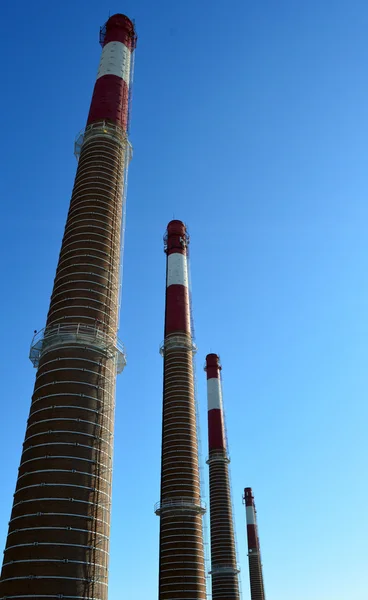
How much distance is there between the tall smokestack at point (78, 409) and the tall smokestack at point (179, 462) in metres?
20.9

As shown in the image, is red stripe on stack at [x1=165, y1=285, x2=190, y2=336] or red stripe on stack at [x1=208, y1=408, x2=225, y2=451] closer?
red stripe on stack at [x1=165, y1=285, x2=190, y2=336]

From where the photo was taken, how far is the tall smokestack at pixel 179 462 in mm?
50000

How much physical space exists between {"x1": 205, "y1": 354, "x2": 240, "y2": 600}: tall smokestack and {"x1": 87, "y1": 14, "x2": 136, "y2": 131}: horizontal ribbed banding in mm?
45084

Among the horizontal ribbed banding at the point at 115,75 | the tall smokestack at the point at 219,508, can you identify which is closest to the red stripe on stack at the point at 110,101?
the horizontal ribbed banding at the point at 115,75

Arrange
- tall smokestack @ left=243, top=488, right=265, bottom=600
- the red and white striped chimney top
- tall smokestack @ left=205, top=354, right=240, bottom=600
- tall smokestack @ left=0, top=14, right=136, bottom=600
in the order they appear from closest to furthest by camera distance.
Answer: tall smokestack @ left=0, top=14, right=136, bottom=600, tall smokestack @ left=205, top=354, right=240, bottom=600, the red and white striped chimney top, tall smokestack @ left=243, top=488, right=265, bottom=600

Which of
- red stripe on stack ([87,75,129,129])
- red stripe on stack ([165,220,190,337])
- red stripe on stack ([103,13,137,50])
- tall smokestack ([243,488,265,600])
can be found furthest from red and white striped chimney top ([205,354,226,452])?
red stripe on stack ([103,13,137,50])

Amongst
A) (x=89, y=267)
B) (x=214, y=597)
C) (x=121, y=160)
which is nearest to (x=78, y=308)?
(x=89, y=267)

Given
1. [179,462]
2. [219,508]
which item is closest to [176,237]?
[179,462]

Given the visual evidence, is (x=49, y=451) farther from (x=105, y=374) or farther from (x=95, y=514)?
(x=105, y=374)

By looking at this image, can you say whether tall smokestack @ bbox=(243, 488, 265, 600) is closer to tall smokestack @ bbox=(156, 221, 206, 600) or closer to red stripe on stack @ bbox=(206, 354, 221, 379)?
red stripe on stack @ bbox=(206, 354, 221, 379)

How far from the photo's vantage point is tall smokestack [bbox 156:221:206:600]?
50000 millimetres

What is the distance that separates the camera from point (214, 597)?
65.3 meters

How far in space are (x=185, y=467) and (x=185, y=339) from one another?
15727 millimetres

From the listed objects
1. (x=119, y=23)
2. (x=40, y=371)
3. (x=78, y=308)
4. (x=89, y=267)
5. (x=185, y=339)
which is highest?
(x=119, y=23)
